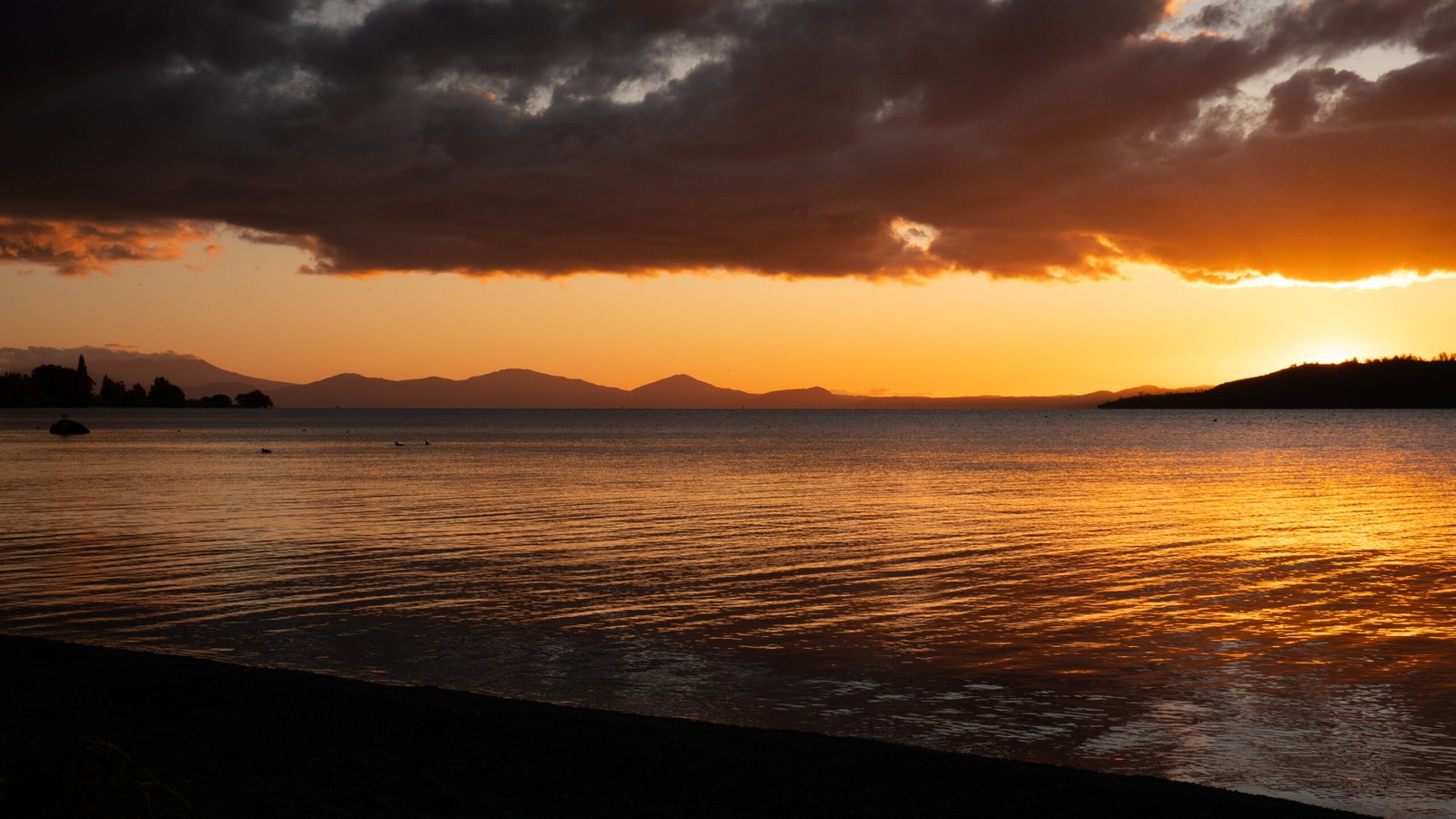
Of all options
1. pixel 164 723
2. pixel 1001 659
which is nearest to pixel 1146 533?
pixel 1001 659

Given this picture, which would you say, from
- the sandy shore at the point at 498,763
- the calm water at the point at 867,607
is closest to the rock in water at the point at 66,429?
the calm water at the point at 867,607

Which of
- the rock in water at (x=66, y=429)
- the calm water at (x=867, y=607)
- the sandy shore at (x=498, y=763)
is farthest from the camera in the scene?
the rock in water at (x=66, y=429)

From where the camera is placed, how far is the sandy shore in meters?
9.78

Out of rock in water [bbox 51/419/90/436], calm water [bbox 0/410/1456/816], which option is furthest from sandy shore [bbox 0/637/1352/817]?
rock in water [bbox 51/419/90/436]

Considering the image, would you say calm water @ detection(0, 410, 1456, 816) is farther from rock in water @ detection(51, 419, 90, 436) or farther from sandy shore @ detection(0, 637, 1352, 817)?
rock in water @ detection(51, 419, 90, 436)

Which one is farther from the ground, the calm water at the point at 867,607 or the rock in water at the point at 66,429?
the rock in water at the point at 66,429

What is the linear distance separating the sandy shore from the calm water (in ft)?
7.27

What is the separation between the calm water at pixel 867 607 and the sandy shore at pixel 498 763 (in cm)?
222

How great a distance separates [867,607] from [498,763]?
1279cm

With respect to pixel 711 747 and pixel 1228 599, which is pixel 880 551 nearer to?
pixel 1228 599

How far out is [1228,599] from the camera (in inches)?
937

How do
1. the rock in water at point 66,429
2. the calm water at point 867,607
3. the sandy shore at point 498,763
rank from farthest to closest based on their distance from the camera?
the rock in water at point 66,429, the calm water at point 867,607, the sandy shore at point 498,763

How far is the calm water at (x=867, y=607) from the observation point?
14.1m

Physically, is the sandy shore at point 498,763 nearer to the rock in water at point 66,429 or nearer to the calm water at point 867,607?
the calm water at point 867,607
